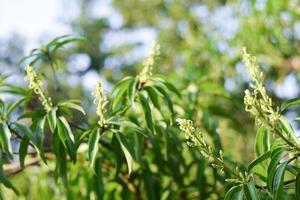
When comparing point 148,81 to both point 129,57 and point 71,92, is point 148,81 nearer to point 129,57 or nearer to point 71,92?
point 129,57

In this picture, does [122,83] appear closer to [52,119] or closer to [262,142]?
[52,119]

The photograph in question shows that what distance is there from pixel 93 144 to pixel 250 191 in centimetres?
42

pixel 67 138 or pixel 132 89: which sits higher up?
pixel 132 89

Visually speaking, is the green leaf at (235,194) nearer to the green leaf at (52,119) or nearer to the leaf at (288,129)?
the leaf at (288,129)

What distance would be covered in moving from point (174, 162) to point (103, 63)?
6963 millimetres

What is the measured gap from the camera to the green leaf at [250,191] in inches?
37.8

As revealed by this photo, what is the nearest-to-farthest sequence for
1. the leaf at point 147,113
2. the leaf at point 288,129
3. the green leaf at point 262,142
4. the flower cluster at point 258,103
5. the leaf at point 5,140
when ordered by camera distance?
the flower cluster at point 258,103
the leaf at point 288,129
the green leaf at point 262,142
the leaf at point 5,140
the leaf at point 147,113

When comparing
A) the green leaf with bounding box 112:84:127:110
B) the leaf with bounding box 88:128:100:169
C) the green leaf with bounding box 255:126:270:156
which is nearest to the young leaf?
the leaf with bounding box 88:128:100:169

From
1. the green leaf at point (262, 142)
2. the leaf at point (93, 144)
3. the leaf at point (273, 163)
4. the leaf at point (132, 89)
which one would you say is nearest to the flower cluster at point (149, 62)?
the leaf at point (132, 89)

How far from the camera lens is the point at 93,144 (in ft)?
4.17

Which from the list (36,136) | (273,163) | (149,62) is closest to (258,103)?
(273,163)

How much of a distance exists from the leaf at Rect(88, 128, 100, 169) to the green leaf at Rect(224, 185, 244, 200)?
0.37 m

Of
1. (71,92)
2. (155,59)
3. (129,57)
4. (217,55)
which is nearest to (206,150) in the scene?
(155,59)

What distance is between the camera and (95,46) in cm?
926
